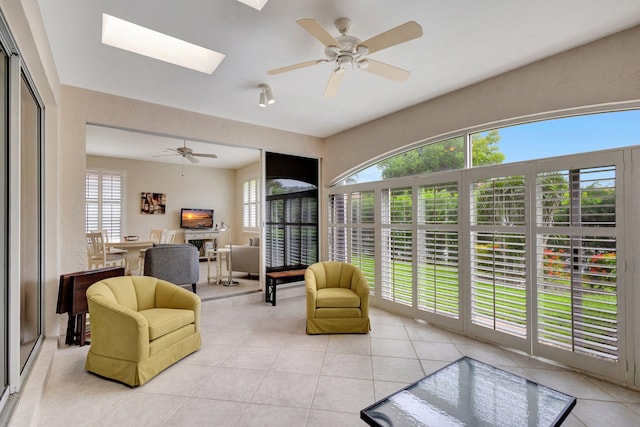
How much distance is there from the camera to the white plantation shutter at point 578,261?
242 cm

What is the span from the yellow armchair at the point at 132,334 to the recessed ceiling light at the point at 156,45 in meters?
2.15

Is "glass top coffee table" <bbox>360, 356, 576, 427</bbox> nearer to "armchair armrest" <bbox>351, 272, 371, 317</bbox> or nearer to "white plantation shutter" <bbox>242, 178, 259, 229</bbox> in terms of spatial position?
"armchair armrest" <bbox>351, 272, 371, 317</bbox>

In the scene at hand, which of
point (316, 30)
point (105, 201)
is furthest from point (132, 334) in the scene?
point (105, 201)

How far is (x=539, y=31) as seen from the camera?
2.32 m

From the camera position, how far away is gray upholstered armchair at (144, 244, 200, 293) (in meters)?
4.58

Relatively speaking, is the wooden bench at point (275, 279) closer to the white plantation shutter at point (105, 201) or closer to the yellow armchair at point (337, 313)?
the yellow armchair at point (337, 313)

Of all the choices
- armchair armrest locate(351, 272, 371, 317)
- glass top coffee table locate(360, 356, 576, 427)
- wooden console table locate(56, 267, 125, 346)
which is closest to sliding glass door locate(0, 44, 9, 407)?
wooden console table locate(56, 267, 125, 346)

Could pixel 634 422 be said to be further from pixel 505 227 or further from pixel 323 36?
pixel 323 36

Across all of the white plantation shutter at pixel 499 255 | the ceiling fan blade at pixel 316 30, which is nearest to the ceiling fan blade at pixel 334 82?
the ceiling fan blade at pixel 316 30

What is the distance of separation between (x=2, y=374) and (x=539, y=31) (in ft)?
14.2

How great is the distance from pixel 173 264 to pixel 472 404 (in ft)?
14.5

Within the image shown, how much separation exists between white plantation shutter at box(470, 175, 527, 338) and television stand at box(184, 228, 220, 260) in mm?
7249

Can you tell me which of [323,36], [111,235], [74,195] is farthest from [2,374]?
[111,235]

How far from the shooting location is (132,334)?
93.7 inches
